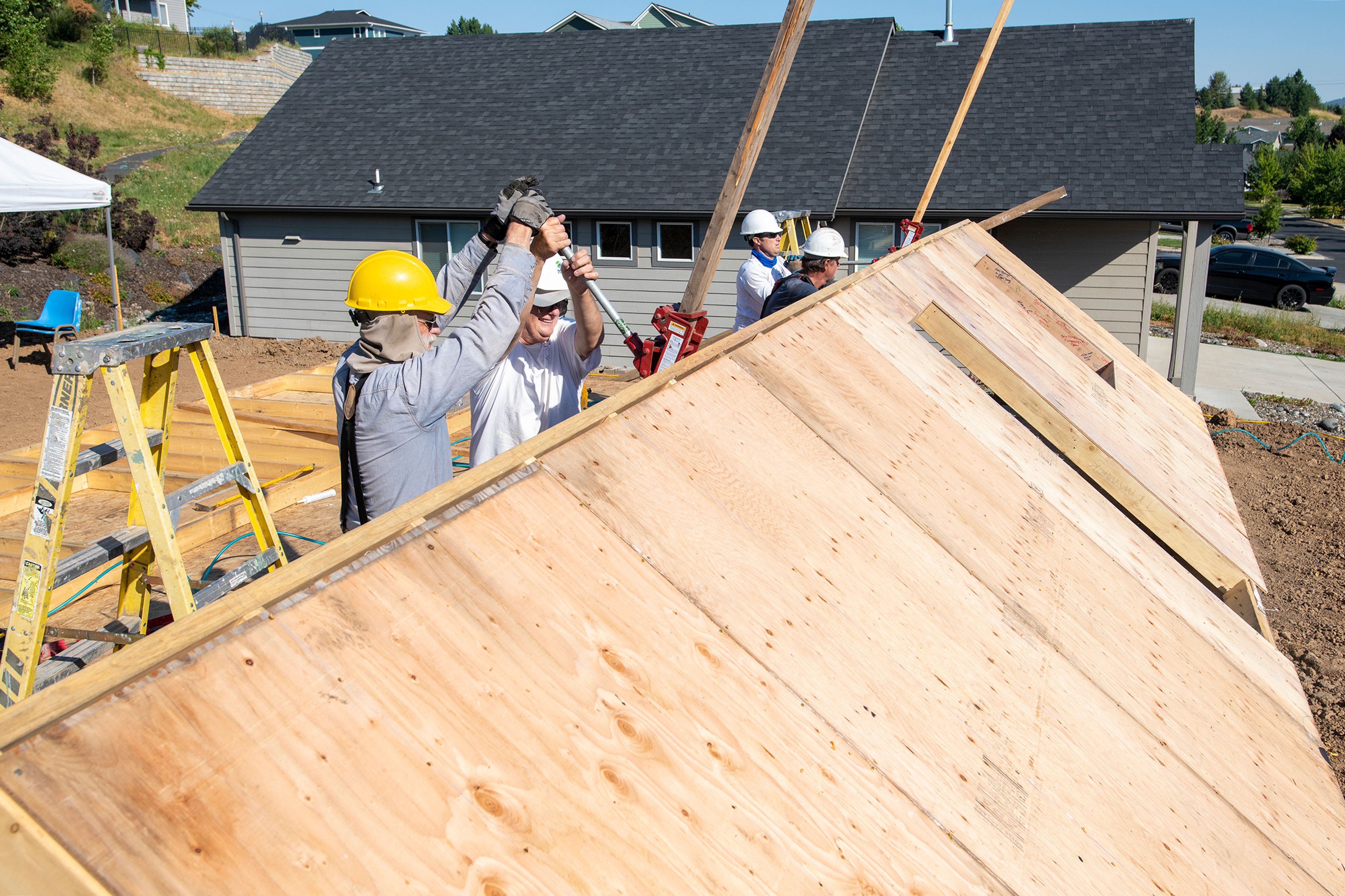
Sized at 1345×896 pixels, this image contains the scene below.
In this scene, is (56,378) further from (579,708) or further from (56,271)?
(56,271)

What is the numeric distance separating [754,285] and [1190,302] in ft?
29.7

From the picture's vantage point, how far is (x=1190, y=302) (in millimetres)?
12469

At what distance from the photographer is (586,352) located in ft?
11.7

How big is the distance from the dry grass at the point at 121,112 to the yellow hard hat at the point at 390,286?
35.1m

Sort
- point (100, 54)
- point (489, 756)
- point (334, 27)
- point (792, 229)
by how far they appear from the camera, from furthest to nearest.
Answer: point (334, 27) → point (100, 54) → point (792, 229) → point (489, 756)

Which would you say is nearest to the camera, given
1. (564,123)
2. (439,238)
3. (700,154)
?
(700,154)

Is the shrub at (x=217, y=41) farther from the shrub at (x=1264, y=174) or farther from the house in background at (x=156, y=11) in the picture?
the shrub at (x=1264, y=174)

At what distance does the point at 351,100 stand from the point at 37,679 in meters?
17.1

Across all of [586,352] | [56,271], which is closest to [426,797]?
[586,352]

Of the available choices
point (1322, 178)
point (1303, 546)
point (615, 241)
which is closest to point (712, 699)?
point (1303, 546)

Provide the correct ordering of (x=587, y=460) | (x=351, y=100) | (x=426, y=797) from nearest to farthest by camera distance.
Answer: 1. (x=426, y=797)
2. (x=587, y=460)
3. (x=351, y=100)

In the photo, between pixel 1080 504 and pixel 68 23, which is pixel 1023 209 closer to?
pixel 1080 504

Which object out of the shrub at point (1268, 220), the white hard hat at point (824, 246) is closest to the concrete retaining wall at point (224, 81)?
the white hard hat at point (824, 246)

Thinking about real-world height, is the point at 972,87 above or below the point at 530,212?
above
